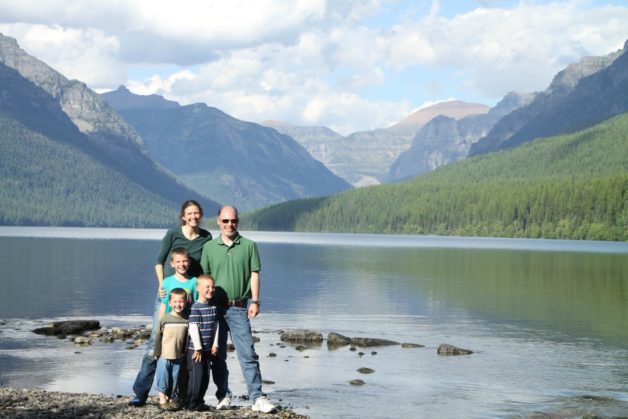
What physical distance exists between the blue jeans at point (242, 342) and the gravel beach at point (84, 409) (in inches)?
31.0

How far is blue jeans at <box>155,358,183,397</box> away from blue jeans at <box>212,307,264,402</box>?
101 centimetres

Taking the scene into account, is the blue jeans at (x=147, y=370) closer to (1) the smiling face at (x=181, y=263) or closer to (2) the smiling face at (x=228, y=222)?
(1) the smiling face at (x=181, y=263)

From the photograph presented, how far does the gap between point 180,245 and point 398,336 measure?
27654 mm

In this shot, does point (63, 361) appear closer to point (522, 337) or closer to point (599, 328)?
point (522, 337)

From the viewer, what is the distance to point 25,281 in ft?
266

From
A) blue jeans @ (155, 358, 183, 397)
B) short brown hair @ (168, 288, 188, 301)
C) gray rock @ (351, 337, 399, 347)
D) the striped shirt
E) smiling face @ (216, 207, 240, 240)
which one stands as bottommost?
gray rock @ (351, 337, 399, 347)

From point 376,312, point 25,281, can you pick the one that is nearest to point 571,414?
point 376,312

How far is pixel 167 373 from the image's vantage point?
2277 centimetres

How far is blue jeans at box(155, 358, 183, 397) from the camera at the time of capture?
74.5 feet

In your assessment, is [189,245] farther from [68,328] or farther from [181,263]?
[68,328]

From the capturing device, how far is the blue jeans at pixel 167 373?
2272 centimetres

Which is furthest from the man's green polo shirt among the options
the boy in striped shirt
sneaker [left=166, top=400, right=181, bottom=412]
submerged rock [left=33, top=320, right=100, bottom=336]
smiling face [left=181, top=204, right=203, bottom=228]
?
submerged rock [left=33, top=320, right=100, bottom=336]

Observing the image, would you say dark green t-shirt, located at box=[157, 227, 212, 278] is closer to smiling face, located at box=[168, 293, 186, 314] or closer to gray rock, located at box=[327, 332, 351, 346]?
smiling face, located at box=[168, 293, 186, 314]

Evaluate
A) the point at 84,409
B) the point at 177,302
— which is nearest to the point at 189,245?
the point at 177,302
